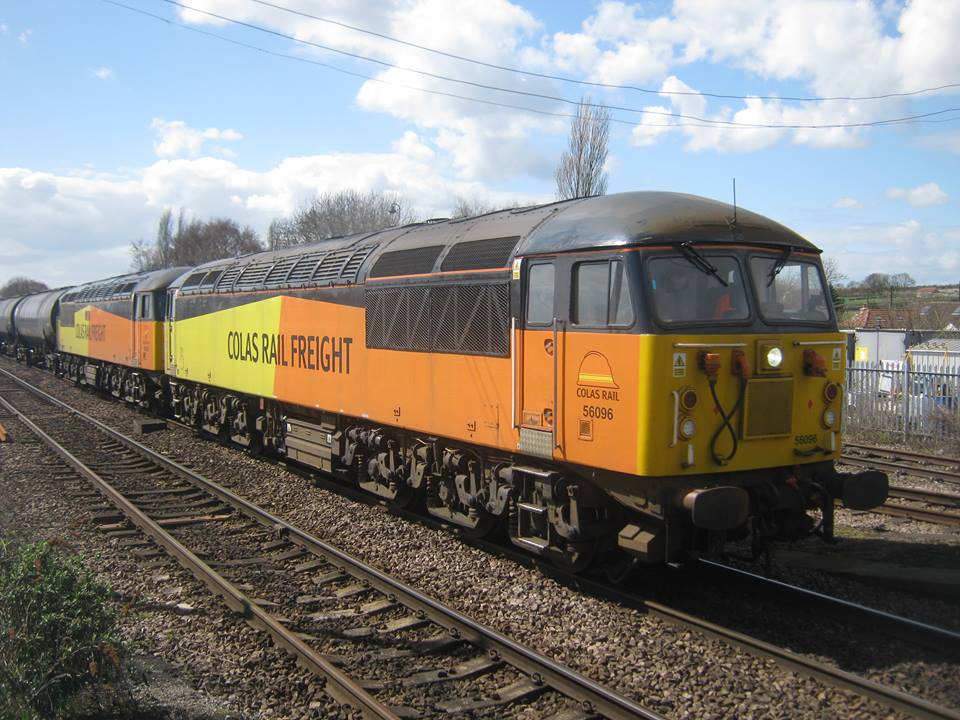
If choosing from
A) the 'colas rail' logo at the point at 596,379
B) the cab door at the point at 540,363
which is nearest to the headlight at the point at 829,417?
the 'colas rail' logo at the point at 596,379

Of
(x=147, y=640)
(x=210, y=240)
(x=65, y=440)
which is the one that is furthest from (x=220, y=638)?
(x=210, y=240)

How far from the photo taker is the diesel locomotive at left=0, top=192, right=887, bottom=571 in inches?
259

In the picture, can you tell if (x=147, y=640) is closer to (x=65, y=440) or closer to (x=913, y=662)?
(x=913, y=662)

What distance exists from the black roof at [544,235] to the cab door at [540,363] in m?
A: 0.30

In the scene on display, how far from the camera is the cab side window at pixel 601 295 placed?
264 inches

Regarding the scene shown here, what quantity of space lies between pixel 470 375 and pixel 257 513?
13.3 ft

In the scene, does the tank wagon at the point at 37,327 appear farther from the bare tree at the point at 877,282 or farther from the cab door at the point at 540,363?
the bare tree at the point at 877,282

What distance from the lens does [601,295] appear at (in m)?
6.93

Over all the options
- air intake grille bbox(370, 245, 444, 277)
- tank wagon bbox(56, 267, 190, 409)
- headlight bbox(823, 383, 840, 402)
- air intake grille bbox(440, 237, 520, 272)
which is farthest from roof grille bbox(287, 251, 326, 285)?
tank wagon bbox(56, 267, 190, 409)

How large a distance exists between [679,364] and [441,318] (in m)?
3.22

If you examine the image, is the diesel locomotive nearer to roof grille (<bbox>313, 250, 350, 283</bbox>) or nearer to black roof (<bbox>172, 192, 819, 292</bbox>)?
black roof (<bbox>172, 192, 819, 292</bbox>)

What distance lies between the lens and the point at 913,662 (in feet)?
19.5

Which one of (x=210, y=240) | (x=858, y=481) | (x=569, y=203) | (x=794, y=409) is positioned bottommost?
(x=858, y=481)

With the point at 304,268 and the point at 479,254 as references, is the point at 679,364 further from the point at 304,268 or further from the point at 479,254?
the point at 304,268
